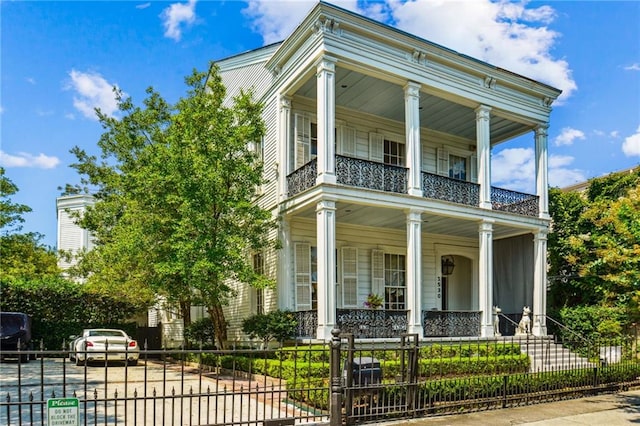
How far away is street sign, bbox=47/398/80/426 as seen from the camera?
516 cm

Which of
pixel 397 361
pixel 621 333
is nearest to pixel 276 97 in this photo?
pixel 397 361

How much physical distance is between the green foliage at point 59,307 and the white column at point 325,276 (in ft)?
40.6

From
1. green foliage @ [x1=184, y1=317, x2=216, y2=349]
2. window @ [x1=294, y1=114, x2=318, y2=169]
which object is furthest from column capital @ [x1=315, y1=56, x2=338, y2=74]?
green foliage @ [x1=184, y1=317, x2=216, y2=349]

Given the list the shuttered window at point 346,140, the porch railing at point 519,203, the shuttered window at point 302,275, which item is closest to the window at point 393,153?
the shuttered window at point 346,140

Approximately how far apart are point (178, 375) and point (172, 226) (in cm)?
406

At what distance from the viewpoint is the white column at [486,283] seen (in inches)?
623

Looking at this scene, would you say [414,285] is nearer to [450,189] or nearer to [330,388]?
[450,189]

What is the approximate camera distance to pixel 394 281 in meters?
18.4

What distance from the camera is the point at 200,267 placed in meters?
13.0

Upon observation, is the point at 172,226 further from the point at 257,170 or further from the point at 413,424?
the point at 413,424

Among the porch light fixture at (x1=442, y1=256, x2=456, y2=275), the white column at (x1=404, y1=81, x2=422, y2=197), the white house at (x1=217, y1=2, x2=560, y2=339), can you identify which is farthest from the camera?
the porch light fixture at (x1=442, y1=256, x2=456, y2=275)

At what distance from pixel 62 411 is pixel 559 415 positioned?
8.47 metres

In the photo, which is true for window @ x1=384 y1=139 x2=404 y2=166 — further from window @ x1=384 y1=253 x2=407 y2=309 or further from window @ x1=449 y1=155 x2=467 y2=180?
window @ x1=384 y1=253 x2=407 y2=309

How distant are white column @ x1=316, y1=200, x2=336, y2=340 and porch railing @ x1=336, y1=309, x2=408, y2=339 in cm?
65
